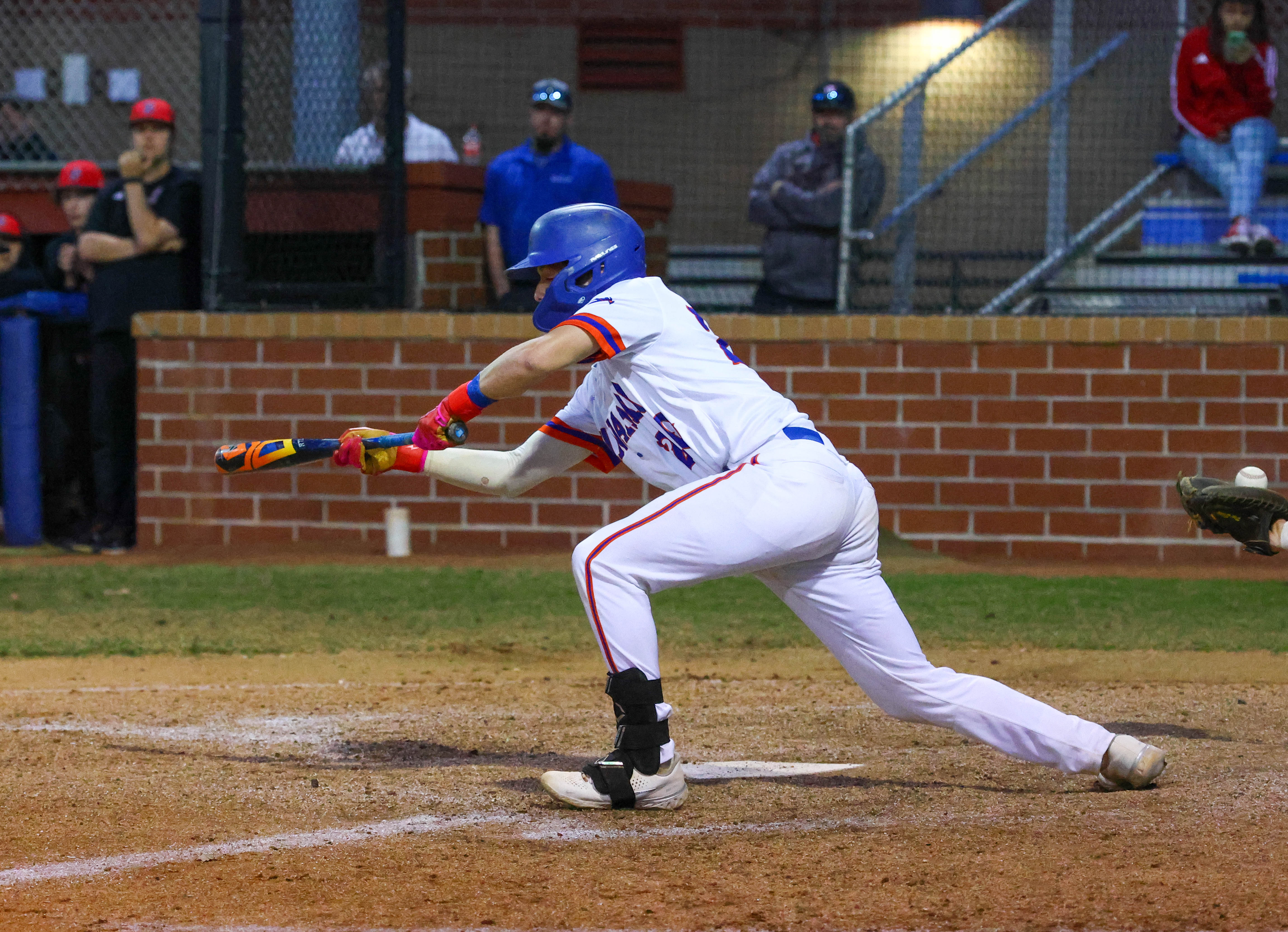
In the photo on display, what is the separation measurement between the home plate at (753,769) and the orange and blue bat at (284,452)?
4.19ft

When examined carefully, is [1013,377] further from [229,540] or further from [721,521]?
[721,521]

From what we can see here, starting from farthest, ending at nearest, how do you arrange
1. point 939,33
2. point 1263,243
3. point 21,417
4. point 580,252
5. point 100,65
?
point 100,65 < point 939,33 < point 21,417 < point 1263,243 < point 580,252

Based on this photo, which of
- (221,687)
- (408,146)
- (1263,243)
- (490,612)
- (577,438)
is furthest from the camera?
(408,146)

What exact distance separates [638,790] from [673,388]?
113 centimetres

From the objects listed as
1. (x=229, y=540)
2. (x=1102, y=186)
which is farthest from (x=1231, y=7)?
(x=229, y=540)

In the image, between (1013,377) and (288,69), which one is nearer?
(1013,377)

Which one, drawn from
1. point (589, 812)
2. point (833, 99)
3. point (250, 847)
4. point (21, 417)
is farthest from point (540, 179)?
point (250, 847)

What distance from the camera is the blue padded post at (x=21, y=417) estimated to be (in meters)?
10.0

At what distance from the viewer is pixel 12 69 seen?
1296 cm

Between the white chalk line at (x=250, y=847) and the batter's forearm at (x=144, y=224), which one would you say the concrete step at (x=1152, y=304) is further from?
the white chalk line at (x=250, y=847)

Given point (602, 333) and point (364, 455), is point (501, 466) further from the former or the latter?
point (602, 333)

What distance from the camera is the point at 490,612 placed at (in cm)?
805

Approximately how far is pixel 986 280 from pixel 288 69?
466 cm

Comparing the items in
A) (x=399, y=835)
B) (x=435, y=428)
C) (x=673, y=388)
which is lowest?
(x=399, y=835)
